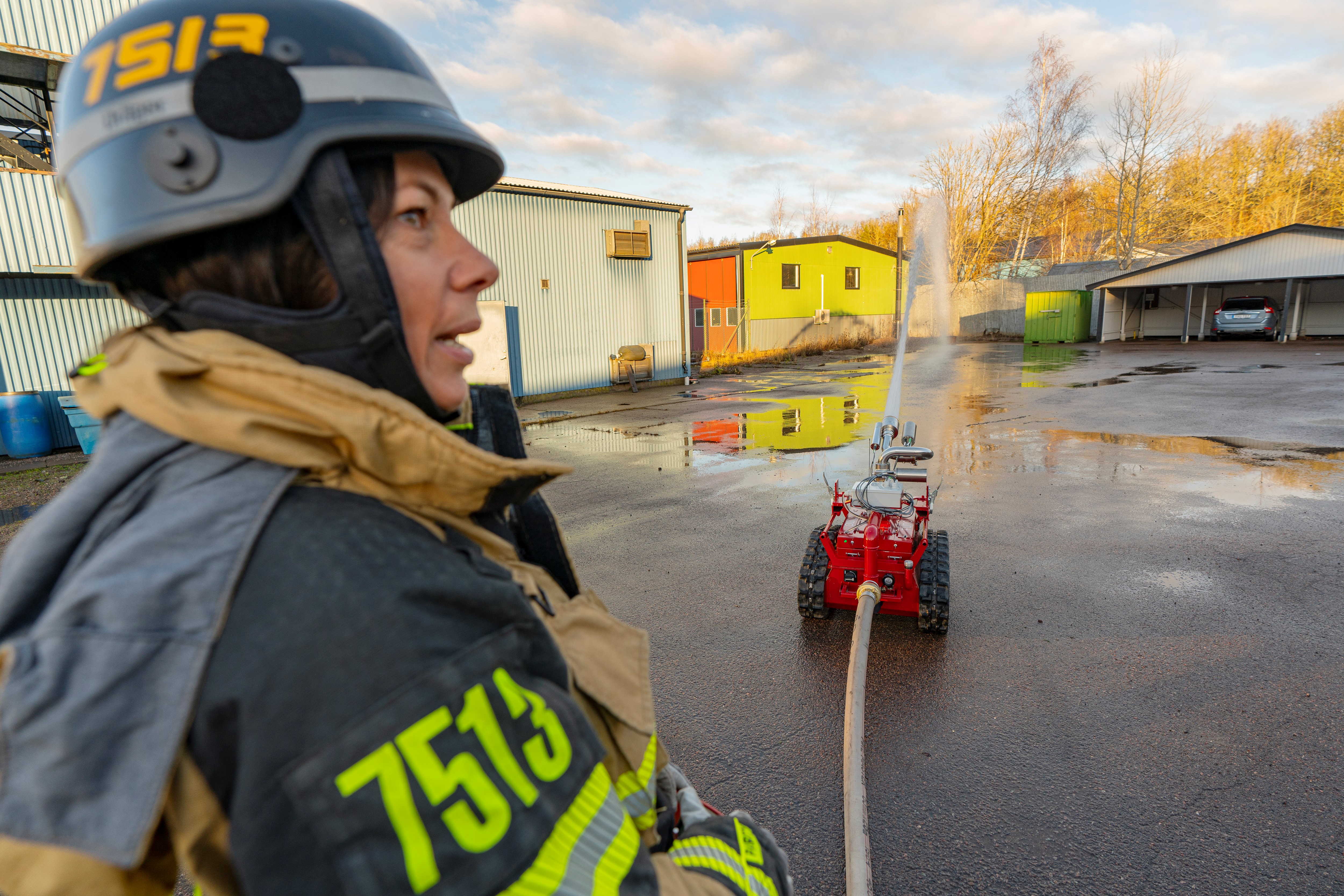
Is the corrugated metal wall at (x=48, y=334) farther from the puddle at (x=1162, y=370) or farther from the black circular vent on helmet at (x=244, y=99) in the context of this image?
the puddle at (x=1162, y=370)

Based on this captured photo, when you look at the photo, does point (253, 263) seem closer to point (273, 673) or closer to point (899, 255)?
point (273, 673)

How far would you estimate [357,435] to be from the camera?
2.97 ft

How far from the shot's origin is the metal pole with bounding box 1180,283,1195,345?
3145cm

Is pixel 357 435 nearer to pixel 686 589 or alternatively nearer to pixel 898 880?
pixel 898 880

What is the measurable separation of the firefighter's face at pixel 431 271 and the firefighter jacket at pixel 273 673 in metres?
0.25

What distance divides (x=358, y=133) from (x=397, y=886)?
1.09m

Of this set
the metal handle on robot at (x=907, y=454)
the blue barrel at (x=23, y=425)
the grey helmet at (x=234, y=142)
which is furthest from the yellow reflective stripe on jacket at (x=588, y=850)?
the blue barrel at (x=23, y=425)

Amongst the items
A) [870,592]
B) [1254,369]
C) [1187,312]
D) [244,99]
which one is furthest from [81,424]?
[1187,312]

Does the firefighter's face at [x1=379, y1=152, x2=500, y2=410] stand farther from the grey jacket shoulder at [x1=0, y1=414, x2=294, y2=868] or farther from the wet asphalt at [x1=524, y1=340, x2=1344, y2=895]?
the wet asphalt at [x1=524, y1=340, x2=1344, y2=895]

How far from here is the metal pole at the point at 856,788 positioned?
212 cm

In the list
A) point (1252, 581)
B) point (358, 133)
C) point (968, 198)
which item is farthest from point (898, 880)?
point (968, 198)

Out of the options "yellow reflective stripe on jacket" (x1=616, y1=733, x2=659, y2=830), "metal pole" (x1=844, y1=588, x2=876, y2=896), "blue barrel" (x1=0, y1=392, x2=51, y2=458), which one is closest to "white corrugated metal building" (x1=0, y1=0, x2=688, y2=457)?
"blue barrel" (x1=0, y1=392, x2=51, y2=458)

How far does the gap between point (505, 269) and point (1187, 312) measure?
104 ft

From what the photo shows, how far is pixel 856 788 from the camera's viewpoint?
233 cm
